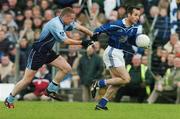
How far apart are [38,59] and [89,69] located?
5550mm

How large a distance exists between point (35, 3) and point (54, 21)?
8311 mm

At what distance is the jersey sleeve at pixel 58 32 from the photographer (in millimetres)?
14989

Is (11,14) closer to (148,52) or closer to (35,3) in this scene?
(35,3)

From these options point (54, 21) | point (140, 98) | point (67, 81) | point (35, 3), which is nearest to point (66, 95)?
point (67, 81)

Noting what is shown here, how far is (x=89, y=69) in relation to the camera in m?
20.8

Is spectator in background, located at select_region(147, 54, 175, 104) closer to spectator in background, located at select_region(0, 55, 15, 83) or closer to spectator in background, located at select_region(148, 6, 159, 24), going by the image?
spectator in background, located at select_region(148, 6, 159, 24)

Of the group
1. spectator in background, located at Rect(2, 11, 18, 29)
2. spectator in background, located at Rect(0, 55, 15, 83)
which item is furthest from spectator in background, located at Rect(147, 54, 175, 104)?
spectator in background, located at Rect(2, 11, 18, 29)

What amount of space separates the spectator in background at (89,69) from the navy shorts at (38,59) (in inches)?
204

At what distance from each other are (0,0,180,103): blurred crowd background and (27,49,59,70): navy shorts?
4.95 meters

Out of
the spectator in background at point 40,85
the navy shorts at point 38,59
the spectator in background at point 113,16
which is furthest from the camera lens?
the spectator in background at point 113,16

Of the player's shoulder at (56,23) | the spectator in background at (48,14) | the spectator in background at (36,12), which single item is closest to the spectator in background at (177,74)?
the spectator in background at (48,14)

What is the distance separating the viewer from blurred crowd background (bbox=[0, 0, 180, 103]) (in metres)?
20.3

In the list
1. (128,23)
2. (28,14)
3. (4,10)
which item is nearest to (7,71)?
(28,14)

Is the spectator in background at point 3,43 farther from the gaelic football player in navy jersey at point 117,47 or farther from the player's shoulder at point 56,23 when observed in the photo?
the gaelic football player in navy jersey at point 117,47
